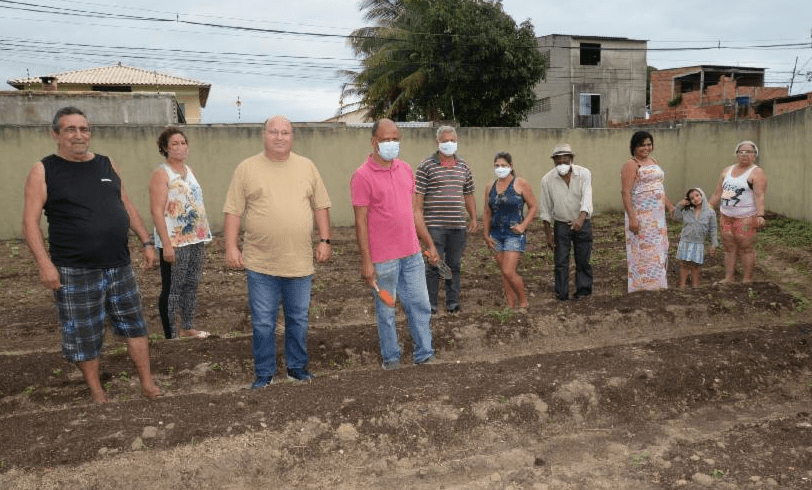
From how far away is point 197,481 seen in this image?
10.1 ft

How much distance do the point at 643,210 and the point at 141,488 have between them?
4760mm

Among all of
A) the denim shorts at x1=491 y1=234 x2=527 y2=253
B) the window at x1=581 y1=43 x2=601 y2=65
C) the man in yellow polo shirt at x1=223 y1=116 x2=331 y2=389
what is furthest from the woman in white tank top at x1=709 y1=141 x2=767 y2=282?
the window at x1=581 y1=43 x2=601 y2=65

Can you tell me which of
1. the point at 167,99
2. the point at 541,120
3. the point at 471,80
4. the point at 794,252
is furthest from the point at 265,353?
the point at 541,120

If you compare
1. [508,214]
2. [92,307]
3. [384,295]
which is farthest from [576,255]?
[92,307]

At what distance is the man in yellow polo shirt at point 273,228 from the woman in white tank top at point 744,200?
4.53 m

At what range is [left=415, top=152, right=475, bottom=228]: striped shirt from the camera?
19.0ft

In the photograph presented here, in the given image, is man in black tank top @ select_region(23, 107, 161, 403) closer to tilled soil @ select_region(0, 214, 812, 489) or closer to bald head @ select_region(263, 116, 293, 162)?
tilled soil @ select_region(0, 214, 812, 489)

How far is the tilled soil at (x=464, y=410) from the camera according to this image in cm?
310

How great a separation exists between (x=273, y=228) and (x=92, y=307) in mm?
1088

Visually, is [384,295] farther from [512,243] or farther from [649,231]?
[649,231]

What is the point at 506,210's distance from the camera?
580 cm

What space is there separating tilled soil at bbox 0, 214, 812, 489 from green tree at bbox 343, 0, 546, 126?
18.4 metres

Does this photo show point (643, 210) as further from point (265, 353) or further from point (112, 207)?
point (112, 207)

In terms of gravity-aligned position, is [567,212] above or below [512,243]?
above
